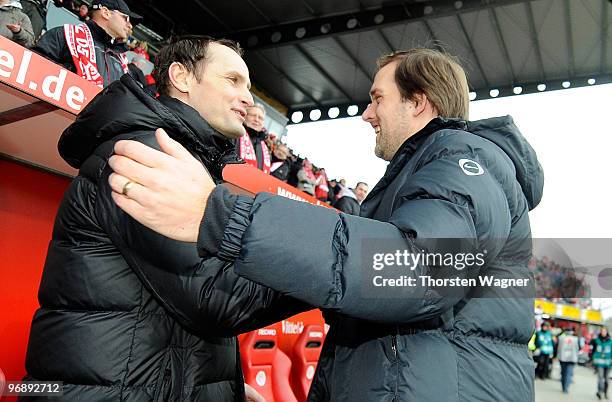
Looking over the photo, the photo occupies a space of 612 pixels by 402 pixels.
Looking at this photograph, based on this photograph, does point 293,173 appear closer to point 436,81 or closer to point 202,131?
point 202,131

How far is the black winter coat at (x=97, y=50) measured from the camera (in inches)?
130

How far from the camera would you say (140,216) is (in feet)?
2.24

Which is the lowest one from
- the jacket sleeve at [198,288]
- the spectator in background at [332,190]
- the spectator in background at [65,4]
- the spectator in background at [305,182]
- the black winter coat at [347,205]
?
the jacket sleeve at [198,288]

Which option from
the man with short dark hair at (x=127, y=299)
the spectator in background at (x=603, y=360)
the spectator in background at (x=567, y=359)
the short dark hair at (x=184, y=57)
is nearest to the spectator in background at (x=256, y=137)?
the short dark hair at (x=184, y=57)

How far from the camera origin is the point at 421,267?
0.69m

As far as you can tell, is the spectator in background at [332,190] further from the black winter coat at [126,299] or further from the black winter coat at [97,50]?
the black winter coat at [126,299]

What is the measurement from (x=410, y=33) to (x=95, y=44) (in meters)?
9.71

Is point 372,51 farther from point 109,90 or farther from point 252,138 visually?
point 109,90

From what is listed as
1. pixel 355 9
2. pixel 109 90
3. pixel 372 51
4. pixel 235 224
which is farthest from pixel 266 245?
pixel 372 51

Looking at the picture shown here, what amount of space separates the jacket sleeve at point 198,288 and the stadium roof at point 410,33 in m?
10.7

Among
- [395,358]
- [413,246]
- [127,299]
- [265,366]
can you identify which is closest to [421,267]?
[413,246]

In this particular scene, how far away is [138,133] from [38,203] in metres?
2.02

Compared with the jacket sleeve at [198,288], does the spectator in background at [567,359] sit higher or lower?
lower

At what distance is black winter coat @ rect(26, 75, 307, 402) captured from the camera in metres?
1.05
